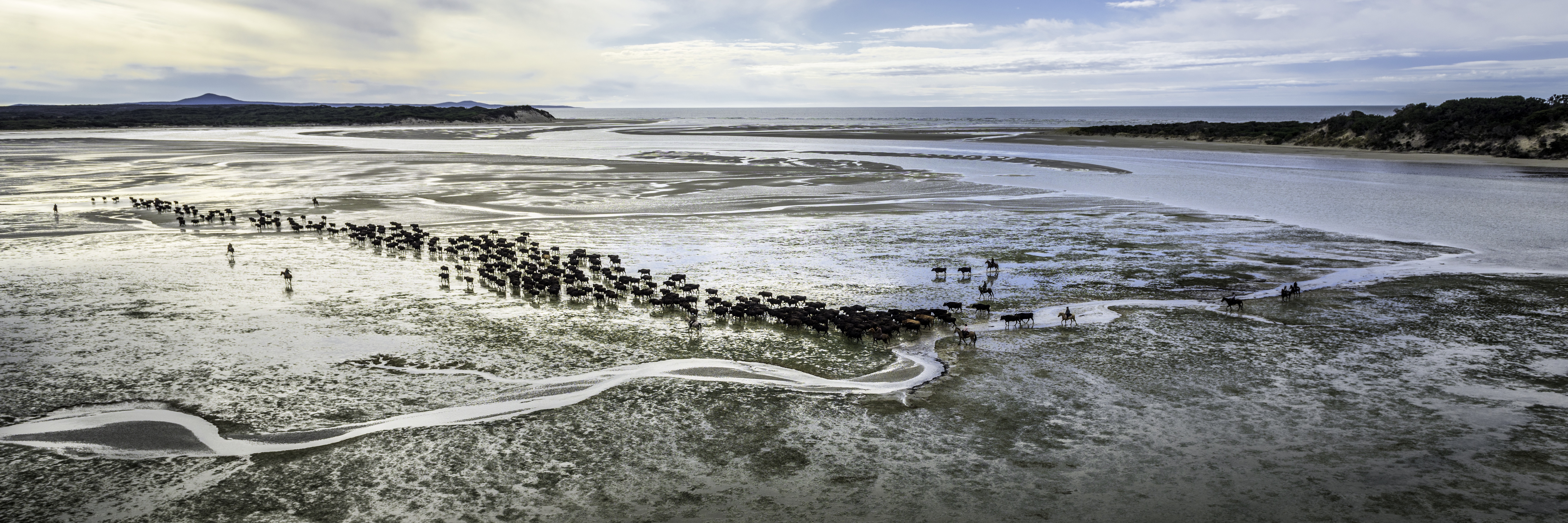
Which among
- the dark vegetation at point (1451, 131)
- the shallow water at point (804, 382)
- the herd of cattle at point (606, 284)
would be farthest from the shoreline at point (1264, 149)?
the herd of cattle at point (606, 284)

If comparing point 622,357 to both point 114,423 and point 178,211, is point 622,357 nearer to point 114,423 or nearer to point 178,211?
point 114,423

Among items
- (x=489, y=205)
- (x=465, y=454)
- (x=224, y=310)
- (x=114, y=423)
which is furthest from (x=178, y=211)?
(x=465, y=454)

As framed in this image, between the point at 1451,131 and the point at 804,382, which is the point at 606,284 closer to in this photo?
the point at 804,382

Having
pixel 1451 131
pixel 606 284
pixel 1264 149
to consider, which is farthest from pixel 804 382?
pixel 1264 149

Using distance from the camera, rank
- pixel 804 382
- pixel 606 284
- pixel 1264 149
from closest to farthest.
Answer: pixel 804 382 < pixel 606 284 < pixel 1264 149

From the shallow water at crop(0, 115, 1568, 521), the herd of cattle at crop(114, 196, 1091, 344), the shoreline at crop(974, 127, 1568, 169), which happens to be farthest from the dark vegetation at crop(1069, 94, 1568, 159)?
the herd of cattle at crop(114, 196, 1091, 344)
